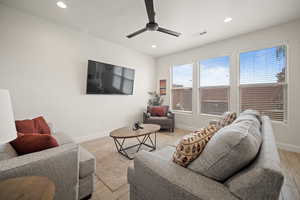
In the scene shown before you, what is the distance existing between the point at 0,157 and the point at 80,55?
8.71 feet

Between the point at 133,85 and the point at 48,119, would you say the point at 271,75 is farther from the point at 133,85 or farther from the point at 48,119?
the point at 48,119

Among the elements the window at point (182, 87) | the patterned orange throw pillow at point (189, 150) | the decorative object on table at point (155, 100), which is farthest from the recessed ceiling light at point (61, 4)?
the window at point (182, 87)

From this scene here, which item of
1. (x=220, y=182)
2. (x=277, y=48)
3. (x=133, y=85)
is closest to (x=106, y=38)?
(x=133, y=85)

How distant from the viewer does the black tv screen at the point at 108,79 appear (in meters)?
3.20

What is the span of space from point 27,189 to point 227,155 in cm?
116

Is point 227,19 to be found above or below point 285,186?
above

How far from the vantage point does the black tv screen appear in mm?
3199

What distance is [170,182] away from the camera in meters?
0.79

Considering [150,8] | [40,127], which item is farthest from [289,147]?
[40,127]

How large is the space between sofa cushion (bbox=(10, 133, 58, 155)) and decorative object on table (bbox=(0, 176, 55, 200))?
379 millimetres

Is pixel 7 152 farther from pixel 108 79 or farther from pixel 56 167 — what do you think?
pixel 108 79

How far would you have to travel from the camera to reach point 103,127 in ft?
11.7

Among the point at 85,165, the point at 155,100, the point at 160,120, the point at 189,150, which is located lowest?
the point at 85,165

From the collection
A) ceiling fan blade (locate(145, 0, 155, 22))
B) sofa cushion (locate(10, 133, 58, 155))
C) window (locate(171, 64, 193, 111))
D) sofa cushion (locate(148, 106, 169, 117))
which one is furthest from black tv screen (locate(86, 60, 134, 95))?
sofa cushion (locate(10, 133, 58, 155))
